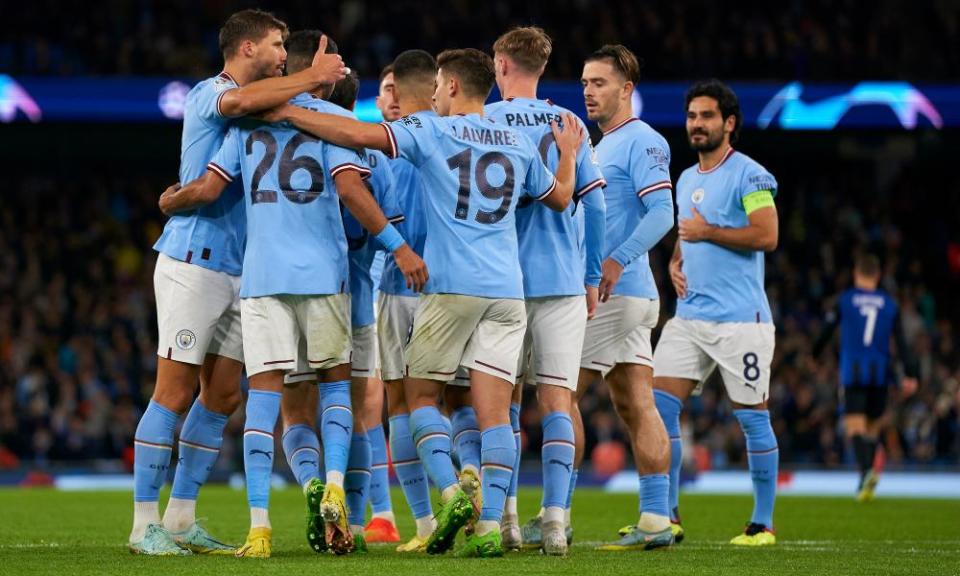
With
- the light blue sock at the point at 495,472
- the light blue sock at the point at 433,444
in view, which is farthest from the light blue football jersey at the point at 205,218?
the light blue sock at the point at 495,472

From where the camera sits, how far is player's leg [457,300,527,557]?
6.62 meters

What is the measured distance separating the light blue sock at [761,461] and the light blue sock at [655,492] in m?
0.93

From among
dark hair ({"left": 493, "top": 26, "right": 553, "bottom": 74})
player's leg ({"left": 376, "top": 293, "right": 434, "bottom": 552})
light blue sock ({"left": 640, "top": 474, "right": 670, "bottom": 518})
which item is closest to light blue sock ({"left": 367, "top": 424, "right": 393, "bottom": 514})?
player's leg ({"left": 376, "top": 293, "right": 434, "bottom": 552})

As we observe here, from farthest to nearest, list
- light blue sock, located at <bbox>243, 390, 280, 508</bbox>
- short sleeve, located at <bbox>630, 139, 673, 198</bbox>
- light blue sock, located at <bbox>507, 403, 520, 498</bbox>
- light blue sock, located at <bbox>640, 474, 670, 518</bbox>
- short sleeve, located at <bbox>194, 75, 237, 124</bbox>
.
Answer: short sleeve, located at <bbox>630, 139, 673, 198</bbox>, light blue sock, located at <bbox>640, 474, 670, 518</bbox>, light blue sock, located at <bbox>507, 403, 520, 498</bbox>, short sleeve, located at <bbox>194, 75, 237, 124</bbox>, light blue sock, located at <bbox>243, 390, 280, 508</bbox>

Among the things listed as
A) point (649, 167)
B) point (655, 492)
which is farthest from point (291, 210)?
point (655, 492)

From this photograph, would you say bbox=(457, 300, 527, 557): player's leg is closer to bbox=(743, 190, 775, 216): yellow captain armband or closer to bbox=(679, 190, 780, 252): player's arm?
bbox=(679, 190, 780, 252): player's arm

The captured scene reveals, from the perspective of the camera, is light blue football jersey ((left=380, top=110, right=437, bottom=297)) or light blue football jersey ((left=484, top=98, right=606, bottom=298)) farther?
light blue football jersey ((left=380, top=110, right=437, bottom=297))

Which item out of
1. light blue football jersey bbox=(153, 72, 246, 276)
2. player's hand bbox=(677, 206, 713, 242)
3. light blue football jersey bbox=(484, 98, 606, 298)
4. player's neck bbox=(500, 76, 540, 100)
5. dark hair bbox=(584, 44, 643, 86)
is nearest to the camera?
light blue football jersey bbox=(153, 72, 246, 276)

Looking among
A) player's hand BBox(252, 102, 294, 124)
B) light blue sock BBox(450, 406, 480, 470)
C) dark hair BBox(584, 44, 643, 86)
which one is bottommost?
light blue sock BBox(450, 406, 480, 470)

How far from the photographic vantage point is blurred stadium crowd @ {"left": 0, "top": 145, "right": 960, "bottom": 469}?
59.4ft

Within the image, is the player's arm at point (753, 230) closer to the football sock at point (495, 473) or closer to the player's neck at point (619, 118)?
the player's neck at point (619, 118)

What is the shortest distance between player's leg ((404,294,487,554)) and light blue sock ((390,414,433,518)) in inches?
29.3

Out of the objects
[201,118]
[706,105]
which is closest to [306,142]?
[201,118]

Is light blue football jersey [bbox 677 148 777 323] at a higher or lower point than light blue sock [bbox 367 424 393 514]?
higher
